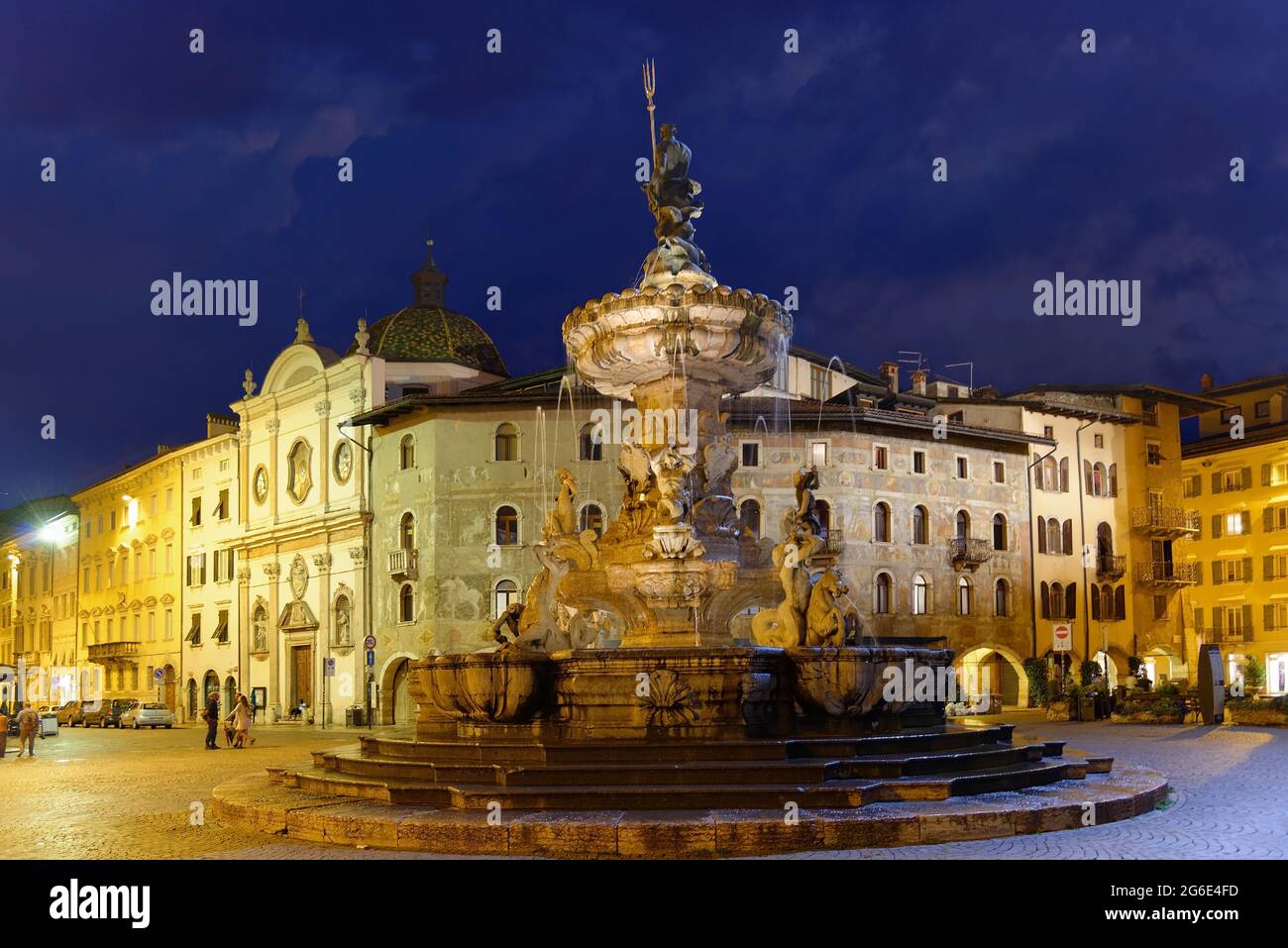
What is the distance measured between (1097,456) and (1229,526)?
33.1 feet

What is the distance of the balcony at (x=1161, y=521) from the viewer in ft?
165

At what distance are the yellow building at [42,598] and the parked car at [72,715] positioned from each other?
11257 mm

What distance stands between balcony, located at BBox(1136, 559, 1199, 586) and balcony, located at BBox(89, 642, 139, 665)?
41.5m

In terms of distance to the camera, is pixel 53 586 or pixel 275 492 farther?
pixel 53 586

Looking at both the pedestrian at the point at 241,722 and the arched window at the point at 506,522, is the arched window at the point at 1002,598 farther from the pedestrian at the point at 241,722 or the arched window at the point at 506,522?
the pedestrian at the point at 241,722

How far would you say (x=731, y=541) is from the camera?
655 inches

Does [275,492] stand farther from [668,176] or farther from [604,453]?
[668,176]

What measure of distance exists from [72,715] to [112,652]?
736 cm

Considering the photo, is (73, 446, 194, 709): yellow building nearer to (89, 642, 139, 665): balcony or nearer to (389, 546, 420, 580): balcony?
(89, 642, 139, 665): balcony

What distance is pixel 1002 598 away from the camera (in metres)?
45.2

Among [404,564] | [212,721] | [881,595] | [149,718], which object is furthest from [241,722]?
[881,595]

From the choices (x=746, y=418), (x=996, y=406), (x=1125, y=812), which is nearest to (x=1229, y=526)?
(x=996, y=406)

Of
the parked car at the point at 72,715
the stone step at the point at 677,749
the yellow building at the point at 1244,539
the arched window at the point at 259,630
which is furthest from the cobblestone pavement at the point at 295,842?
the yellow building at the point at 1244,539

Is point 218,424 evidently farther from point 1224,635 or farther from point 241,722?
point 1224,635
